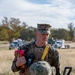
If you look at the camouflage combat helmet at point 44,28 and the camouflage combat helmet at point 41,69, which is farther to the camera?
the camouflage combat helmet at point 44,28

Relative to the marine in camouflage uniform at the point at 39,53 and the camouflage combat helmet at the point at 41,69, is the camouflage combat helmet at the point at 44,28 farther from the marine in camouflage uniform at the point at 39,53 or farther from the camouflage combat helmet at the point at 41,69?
the camouflage combat helmet at the point at 41,69

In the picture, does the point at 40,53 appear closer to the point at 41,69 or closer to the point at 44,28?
the point at 44,28

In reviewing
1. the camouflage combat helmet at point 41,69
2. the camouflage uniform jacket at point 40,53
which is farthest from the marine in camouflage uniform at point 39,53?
the camouflage combat helmet at point 41,69

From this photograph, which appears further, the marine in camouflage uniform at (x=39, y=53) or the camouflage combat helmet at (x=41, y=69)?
the marine in camouflage uniform at (x=39, y=53)

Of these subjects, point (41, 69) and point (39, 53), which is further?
point (39, 53)

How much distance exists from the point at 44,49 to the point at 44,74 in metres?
0.92

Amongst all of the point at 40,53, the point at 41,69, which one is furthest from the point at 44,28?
the point at 41,69

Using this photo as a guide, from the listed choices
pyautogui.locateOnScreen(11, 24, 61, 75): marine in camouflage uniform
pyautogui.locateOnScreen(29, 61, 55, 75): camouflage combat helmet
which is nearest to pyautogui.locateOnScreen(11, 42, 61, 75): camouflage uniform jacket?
pyautogui.locateOnScreen(11, 24, 61, 75): marine in camouflage uniform

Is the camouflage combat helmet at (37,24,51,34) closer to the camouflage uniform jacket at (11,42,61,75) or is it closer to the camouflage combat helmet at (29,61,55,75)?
the camouflage uniform jacket at (11,42,61,75)

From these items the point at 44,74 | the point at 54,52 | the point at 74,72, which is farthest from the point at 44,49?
the point at 74,72

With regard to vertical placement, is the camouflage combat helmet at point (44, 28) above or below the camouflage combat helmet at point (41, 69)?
above

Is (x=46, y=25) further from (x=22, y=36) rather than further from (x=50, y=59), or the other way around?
(x=22, y=36)

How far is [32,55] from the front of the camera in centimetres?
442

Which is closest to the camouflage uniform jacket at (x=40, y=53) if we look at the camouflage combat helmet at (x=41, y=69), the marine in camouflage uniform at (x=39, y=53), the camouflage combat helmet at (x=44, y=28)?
the marine in camouflage uniform at (x=39, y=53)
